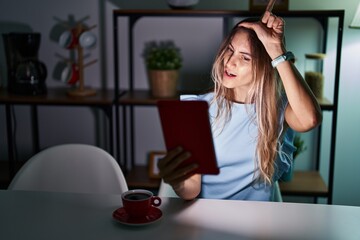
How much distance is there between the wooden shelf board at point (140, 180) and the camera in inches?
101

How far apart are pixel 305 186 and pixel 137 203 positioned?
1.52 meters

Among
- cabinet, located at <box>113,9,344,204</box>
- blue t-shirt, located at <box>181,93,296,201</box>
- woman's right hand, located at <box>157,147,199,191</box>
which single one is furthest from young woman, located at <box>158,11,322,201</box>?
cabinet, located at <box>113,9,344,204</box>

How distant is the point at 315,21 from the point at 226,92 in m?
1.25

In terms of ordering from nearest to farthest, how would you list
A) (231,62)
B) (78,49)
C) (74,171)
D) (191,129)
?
(191,129) < (231,62) < (74,171) < (78,49)

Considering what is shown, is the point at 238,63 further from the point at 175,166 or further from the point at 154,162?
the point at 154,162

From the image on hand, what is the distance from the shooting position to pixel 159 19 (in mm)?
2688

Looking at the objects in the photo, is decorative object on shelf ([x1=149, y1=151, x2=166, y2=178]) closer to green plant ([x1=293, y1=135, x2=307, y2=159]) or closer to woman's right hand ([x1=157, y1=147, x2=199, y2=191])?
green plant ([x1=293, y1=135, x2=307, y2=159])

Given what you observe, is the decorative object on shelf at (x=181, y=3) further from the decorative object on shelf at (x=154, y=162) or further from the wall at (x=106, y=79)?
the decorative object on shelf at (x=154, y=162)

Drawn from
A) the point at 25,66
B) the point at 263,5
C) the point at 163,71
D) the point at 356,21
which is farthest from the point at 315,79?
the point at 25,66

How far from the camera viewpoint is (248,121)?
60.2 inches

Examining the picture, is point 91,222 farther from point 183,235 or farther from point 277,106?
point 277,106

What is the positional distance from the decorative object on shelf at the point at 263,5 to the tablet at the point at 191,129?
1.57 meters

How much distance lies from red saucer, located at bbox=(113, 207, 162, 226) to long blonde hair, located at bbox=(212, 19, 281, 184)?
1.32ft

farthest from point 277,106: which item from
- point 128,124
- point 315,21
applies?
point 128,124
